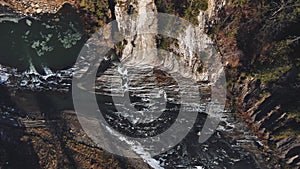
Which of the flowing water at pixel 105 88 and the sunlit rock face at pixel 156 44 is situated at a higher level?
the sunlit rock face at pixel 156 44

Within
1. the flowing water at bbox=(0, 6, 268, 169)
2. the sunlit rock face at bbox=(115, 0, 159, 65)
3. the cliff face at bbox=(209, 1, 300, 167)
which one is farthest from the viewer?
the flowing water at bbox=(0, 6, 268, 169)

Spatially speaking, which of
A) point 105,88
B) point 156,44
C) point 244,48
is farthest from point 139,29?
point 244,48

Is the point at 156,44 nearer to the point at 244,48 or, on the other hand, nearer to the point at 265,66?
the point at 244,48

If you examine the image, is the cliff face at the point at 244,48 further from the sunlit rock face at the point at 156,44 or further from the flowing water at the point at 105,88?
the flowing water at the point at 105,88

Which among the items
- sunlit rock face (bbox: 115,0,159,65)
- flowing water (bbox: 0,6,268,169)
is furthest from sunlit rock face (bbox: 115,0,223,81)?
flowing water (bbox: 0,6,268,169)

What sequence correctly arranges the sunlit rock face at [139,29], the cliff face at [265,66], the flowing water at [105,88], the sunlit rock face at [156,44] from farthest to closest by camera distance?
the flowing water at [105,88]
the cliff face at [265,66]
the sunlit rock face at [156,44]
the sunlit rock face at [139,29]

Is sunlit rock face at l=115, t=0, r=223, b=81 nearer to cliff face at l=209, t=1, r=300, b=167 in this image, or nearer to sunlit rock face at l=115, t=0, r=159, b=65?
sunlit rock face at l=115, t=0, r=159, b=65

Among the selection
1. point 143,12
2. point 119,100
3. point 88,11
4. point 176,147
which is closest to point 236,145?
point 176,147

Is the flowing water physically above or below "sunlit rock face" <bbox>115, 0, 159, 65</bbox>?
below

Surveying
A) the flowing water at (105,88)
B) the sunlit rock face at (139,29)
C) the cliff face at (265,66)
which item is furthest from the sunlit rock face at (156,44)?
the flowing water at (105,88)
